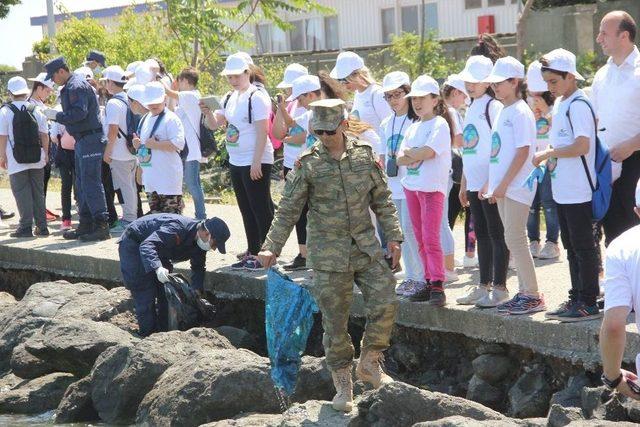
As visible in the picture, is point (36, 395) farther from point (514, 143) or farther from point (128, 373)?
point (514, 143)

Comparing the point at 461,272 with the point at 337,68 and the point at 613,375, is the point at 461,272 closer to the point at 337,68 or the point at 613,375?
the point at 337,68

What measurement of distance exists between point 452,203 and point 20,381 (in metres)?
4.19

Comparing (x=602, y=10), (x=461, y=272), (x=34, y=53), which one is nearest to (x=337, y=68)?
(x=461, y=272)

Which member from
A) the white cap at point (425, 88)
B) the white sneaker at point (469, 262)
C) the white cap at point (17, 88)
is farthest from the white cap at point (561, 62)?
the white cap at point (17, 88)

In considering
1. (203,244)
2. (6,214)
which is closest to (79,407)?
(203,244)

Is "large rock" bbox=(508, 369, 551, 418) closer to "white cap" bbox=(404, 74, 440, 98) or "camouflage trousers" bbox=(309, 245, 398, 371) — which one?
"camouflage trousers" bbox=(309, 245, 398, 371)

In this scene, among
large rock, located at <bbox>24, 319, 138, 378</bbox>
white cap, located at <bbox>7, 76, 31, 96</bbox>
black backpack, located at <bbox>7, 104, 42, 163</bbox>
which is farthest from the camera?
white cap, located at <bbox>7, 76, 31, 96</bbox>

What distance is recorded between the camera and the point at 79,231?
14.1 meters

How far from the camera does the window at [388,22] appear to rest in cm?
3177

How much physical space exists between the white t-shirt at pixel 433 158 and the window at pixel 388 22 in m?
22.8

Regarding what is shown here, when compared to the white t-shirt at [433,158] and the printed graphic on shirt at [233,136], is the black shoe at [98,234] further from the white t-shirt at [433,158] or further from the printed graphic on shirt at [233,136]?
the white t-shirt at [433,158]

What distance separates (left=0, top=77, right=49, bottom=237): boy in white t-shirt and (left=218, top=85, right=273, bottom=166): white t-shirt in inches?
152

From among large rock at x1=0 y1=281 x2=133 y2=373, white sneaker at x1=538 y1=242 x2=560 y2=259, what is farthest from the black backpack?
white sneaker at x1=538 y1=242 x2=560 y2=259

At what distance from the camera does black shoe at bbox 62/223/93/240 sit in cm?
1401
